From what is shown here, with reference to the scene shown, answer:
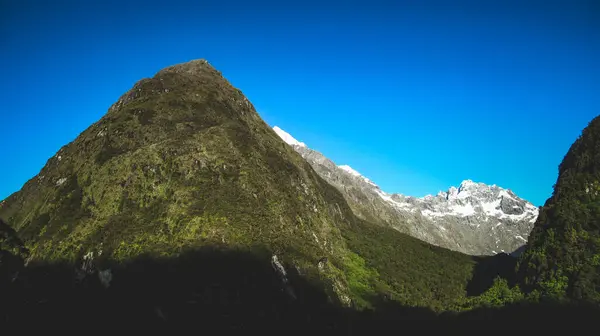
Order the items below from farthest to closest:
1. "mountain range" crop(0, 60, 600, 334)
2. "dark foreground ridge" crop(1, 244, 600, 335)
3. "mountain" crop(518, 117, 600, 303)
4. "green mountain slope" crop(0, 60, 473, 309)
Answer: "mountain" crop(518, 117, 600, 303), "green mountain slope" crop(0, 60, 473, 309), "mountain range" crop(0, 60, 600, 334), "dark foreground ridge" crop(1, 244, 600, 335)

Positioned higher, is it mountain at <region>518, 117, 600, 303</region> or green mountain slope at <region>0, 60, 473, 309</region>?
mountain at <region>518, 117, 600, 303</region>

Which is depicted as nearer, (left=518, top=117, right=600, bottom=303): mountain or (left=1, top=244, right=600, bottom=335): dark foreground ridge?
(left=1, top=244, right=600, bottom=335): dark foreground ridge

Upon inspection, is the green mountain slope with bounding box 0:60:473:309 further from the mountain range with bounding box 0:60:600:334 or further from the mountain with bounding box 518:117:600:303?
the mountain with bounding box 518:117:600:303

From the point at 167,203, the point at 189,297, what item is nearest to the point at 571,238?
the point at 189,297

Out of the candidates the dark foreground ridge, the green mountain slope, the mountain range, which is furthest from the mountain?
the green mountain slope

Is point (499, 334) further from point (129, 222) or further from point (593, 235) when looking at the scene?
point (129, 222)

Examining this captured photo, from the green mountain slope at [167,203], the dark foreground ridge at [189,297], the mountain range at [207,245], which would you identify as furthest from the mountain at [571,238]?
the green mountain slope at [167,203]

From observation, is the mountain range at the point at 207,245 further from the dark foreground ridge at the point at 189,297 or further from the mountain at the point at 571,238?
the mountain at the point at 571,238
